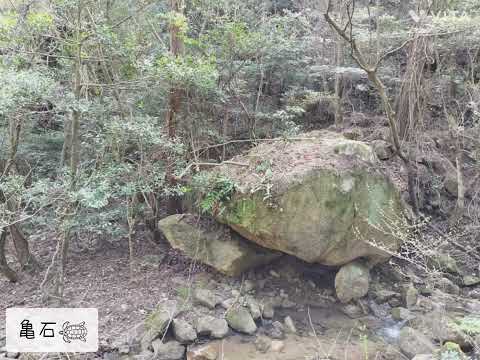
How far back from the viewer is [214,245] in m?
5.17

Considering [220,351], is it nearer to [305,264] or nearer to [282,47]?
[305,264]

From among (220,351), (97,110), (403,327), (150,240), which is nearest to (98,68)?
(97,110)

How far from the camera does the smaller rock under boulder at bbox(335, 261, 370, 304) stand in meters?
4.98

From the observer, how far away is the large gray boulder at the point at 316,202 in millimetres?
4586

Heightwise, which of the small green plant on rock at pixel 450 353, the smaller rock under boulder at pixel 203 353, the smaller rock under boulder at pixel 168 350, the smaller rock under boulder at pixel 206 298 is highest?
the small green plant on rock at pixel 450 353

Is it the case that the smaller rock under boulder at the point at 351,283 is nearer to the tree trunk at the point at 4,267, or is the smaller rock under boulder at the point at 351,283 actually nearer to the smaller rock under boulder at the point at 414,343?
the smaller rock under boulder at the point at 414,343

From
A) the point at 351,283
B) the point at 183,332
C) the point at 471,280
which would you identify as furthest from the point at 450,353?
the point at 471,280

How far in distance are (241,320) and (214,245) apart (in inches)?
44.7

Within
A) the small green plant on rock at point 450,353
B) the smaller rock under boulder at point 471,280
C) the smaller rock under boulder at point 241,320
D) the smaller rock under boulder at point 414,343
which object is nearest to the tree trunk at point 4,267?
the smaller rock under boulder at point 241,320

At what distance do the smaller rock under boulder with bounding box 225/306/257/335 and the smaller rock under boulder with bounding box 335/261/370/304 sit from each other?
1.33 m

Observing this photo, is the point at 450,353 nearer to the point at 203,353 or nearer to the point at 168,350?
the point at 203,353

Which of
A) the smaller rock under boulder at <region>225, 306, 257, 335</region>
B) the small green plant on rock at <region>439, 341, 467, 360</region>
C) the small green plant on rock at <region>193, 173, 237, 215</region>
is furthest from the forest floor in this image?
the small green plant on rock at <region>193, 173, 237, 215</region>

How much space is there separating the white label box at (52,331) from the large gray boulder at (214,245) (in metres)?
1.56

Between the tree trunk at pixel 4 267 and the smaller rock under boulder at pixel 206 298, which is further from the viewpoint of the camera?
the tree trunk at pixel 4 267
